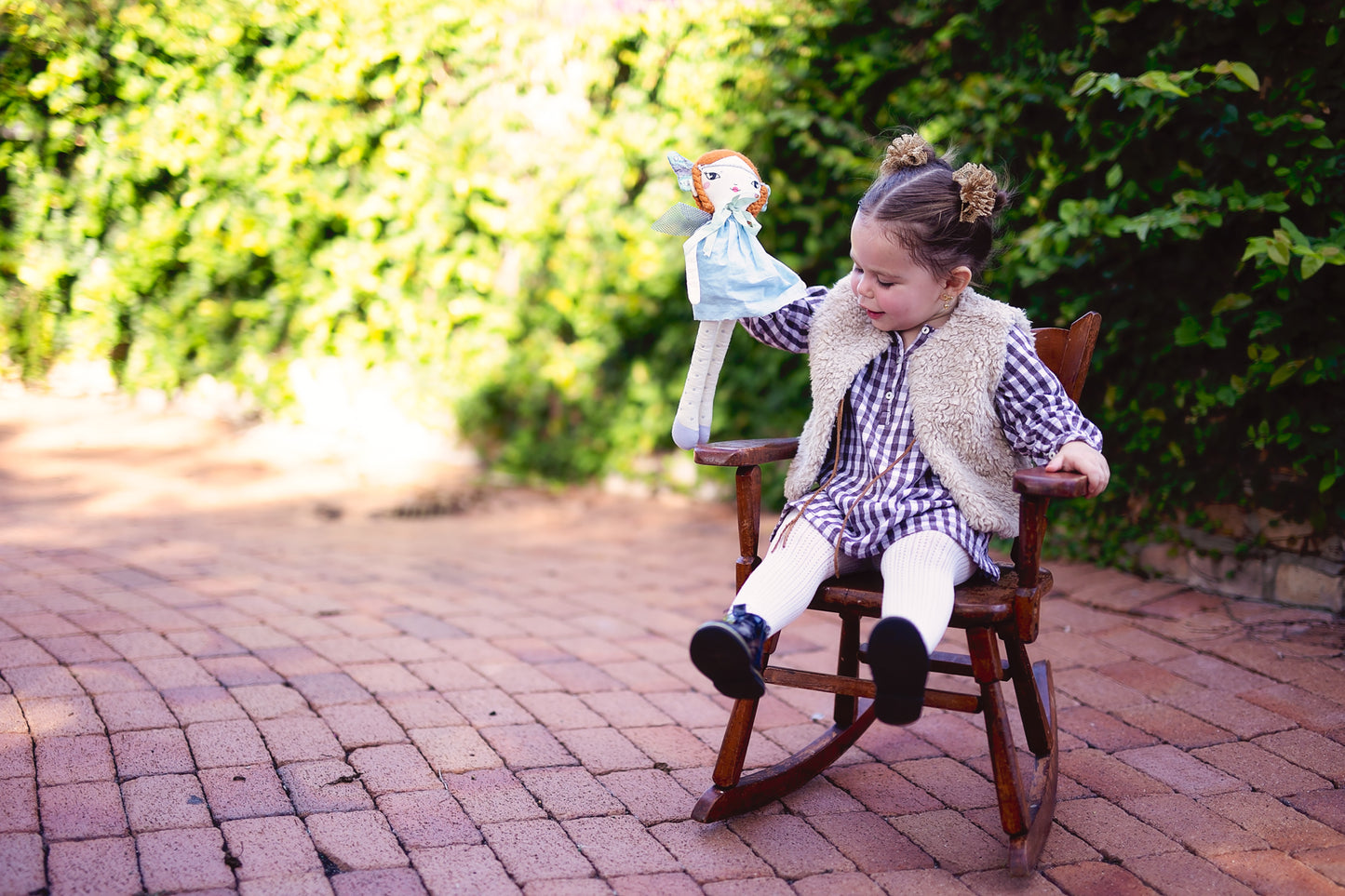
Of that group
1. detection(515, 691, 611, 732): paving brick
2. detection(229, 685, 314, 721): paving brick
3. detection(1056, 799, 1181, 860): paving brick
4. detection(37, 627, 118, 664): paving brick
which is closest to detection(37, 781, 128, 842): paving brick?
detection(229, 685, 314, 721): paving brick

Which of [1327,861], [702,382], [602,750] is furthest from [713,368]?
[1327,861]

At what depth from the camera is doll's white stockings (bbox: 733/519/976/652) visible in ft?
5.92

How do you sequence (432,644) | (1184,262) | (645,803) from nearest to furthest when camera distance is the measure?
(645,803) → (432,644) → (1184,262)

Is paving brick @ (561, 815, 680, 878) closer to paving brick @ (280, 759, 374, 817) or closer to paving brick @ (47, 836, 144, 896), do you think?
paving brick @ (280, 759, 374, 817)

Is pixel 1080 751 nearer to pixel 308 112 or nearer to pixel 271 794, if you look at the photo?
pixel 271 794

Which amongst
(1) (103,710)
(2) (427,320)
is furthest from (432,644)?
(2) (427,320)

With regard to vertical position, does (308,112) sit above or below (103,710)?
above

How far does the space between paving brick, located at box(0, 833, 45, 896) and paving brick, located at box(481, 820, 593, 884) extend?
61 cm

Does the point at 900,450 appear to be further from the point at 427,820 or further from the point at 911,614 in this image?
the point at 427,820

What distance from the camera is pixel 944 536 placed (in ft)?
6.40

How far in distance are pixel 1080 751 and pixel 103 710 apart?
2.18 metres

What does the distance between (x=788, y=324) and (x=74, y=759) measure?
5.55 ft

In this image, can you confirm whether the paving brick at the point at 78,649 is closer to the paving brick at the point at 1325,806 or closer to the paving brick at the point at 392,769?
the paving brick at the point at 392,769

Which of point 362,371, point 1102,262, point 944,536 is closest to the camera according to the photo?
point 944,536
